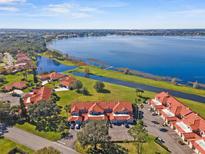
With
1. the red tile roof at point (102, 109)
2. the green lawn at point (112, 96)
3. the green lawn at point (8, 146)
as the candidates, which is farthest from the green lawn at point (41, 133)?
the green lawn at point (112, 96)

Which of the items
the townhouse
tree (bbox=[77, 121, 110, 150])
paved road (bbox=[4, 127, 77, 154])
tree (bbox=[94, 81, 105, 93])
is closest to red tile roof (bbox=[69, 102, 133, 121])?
the townhouse

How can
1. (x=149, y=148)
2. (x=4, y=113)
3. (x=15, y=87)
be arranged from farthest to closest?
(x=15, y=87), (x=4, y=113), (x=149, y=148)

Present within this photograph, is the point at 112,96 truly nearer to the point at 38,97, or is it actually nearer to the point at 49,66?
the point at 38,97

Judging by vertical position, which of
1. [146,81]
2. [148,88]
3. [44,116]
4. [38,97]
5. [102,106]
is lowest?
[148,88]

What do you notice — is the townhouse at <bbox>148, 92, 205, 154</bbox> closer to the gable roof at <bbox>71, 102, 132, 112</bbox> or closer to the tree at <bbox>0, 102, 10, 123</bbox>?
the gable roof at <bbox>71, 102, 132, 112</bbox>

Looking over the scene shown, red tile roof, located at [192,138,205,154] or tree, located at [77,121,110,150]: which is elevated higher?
tree, located at [77,121,110,150]

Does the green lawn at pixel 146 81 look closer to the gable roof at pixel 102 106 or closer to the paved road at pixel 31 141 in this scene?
the gable roof at pixel 102 106

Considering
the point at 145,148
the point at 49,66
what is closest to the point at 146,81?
the point at 145,148
